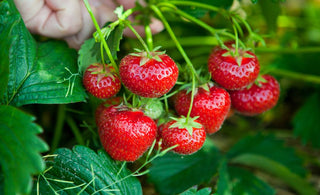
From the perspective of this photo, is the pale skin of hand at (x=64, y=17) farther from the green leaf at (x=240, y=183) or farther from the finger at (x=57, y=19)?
the green leaf at (x=240, y=183)

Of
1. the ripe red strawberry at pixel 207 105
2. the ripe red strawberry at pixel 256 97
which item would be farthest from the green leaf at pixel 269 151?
the ripe red strawberry at pixel 207 105

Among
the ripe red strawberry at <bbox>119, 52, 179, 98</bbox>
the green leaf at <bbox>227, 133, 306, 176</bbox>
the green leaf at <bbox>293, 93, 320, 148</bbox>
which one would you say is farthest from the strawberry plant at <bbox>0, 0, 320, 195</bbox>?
the green leaf at <bbox>293, 93, 320, 148</bbox>

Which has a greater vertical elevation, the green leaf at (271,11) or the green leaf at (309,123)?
the green leaf at (271,11)

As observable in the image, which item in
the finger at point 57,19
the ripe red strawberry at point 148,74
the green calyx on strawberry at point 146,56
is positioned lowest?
the ripe red strawberry at point 148,74

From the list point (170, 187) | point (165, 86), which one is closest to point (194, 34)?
point (170, 187)

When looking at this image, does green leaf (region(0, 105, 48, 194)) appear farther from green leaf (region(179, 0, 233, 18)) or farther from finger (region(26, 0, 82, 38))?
green leaf (region(179, 0, 233, 18))

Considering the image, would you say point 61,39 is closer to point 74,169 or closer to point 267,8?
point 74,169
